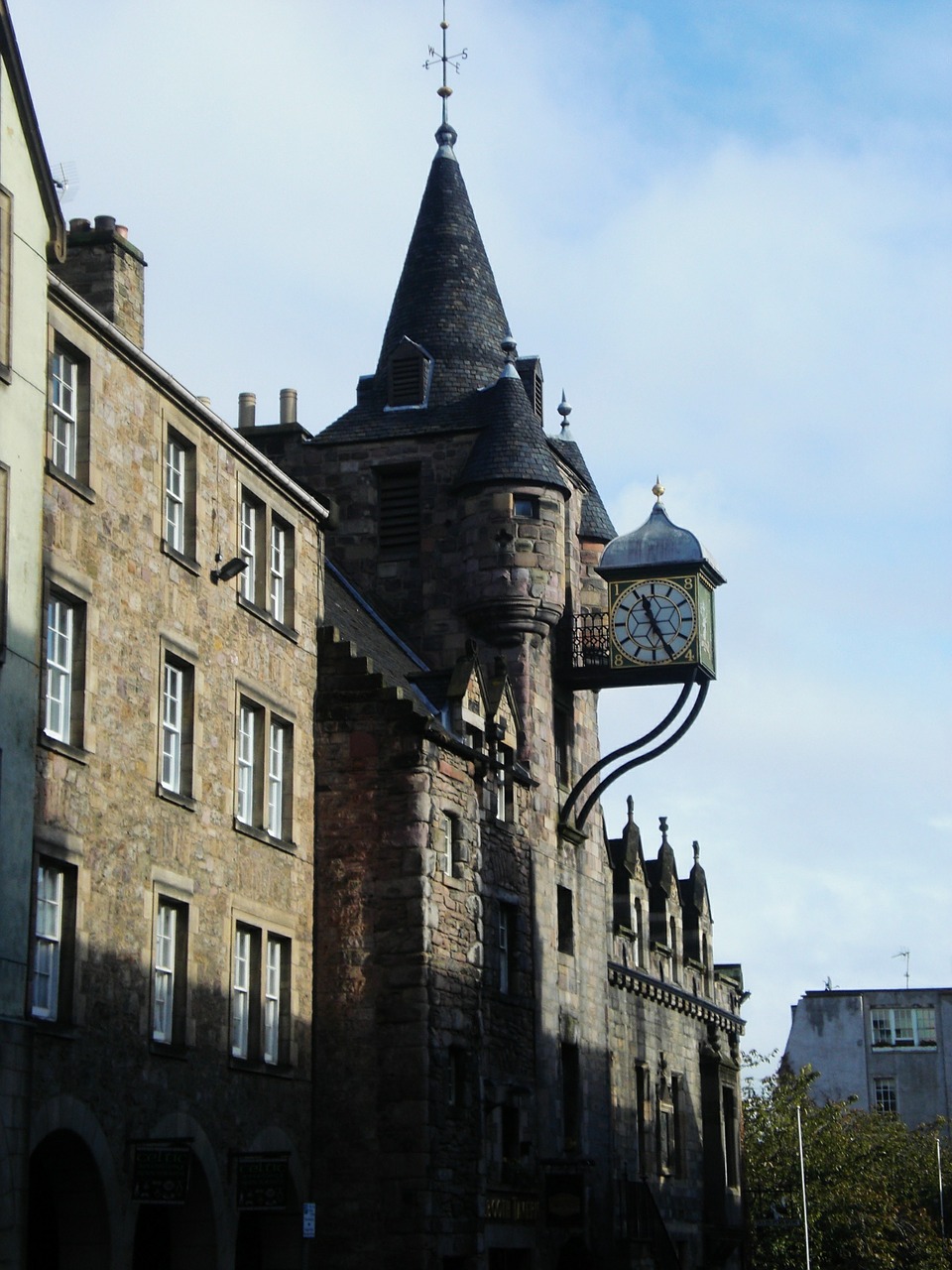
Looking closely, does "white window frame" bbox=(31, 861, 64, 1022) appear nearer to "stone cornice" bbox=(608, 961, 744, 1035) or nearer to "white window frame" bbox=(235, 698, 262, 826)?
"white window frame" bbox=(235, 698, 262, 826)

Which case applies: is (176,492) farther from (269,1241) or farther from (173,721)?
(269,1241)

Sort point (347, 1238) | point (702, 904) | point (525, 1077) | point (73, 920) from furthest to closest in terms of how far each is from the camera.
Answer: point (702, 904), point (525, 1077), point (347, 1238), point (73, 920)

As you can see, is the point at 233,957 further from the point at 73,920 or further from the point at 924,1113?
the point at 924,1113

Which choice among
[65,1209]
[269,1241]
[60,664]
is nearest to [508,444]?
[269,1241]

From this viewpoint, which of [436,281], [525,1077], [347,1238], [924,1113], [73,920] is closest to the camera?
[73,920]

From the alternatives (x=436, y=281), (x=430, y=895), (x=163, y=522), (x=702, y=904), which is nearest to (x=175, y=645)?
(x=163, y=522)

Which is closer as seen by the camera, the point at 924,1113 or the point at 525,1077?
the point at 525,1077

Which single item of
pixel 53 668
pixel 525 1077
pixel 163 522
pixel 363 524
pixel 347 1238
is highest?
pixel 363 524

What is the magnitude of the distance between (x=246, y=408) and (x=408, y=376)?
355 cm

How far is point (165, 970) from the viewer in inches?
1135

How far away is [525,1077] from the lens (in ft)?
126

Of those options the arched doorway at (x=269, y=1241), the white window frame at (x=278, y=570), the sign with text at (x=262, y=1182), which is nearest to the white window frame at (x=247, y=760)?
the white window frame at (x=278, y=570)

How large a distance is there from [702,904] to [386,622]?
671 inches

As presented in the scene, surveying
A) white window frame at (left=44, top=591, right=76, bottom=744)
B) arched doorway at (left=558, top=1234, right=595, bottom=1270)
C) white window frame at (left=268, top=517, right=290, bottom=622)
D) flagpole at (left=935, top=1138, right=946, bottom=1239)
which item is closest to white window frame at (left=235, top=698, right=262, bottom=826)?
white window frame at (left=268, top=517, right=290, bottom=622)
